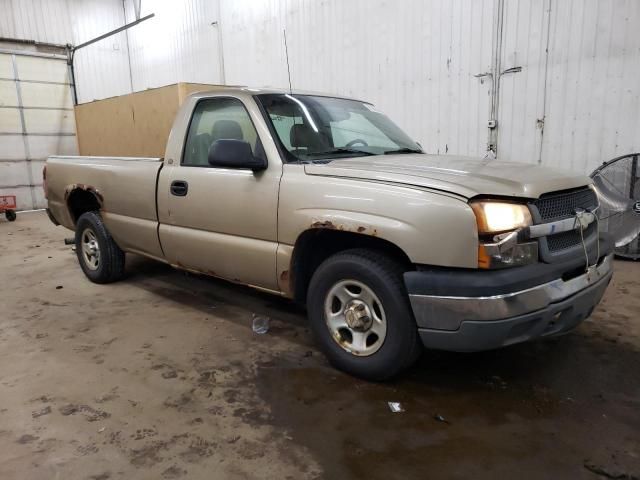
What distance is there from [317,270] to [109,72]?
13569mm

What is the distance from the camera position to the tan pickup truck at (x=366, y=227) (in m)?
2.31

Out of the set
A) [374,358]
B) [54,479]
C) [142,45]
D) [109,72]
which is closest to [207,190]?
[374,358]

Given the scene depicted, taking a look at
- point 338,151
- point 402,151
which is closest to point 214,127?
Answer: point 338,151

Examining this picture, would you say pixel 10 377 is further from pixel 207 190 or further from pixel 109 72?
pixel 109 72

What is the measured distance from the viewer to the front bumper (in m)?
2.27

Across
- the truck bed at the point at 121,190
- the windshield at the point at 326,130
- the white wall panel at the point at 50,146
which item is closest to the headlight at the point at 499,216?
the windshield at the point at 326,130

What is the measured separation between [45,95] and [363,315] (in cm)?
1432

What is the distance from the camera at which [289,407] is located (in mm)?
2615

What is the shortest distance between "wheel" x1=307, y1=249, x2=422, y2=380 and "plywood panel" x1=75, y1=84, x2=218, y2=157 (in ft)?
13.4

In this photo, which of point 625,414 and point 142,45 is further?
point 142,45

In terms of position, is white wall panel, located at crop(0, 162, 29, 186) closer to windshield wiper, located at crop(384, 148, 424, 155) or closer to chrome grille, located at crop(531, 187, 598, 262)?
windshield wiper, located at crop(384, 148, 424, 155)

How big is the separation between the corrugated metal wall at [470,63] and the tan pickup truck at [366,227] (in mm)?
3253

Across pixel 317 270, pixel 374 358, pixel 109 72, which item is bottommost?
pixel 374 358

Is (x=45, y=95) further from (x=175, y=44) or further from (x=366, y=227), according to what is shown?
(x=366, y=227)
